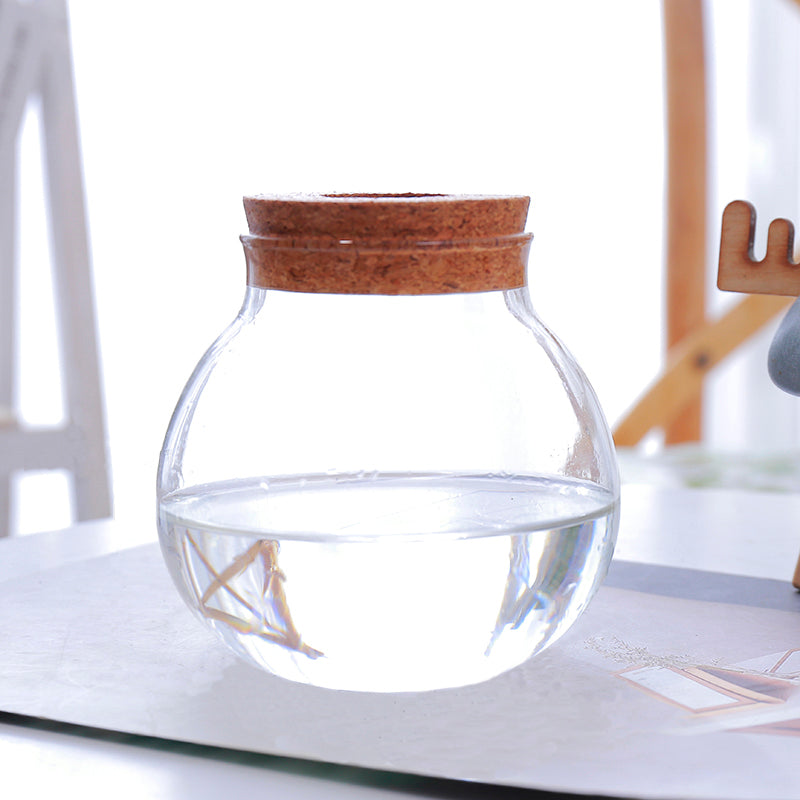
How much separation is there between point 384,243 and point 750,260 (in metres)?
0.21

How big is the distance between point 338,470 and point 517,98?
6.20 ft

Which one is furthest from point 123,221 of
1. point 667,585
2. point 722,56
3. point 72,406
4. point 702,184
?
point 667,585

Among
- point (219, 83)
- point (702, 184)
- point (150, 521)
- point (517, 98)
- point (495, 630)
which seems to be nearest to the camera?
point (495, 630)

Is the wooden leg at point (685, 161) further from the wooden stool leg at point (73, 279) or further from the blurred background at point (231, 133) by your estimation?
the wooden stool leg at point (73, 279)

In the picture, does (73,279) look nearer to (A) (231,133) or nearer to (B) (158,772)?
(A) (231,133)

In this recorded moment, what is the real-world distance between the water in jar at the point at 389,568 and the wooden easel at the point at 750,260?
15 centimetres

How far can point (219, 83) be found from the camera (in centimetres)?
200

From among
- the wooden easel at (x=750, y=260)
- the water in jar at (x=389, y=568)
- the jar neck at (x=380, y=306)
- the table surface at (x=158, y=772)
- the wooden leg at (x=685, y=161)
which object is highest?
the wooden leg at (x=685, y=161)

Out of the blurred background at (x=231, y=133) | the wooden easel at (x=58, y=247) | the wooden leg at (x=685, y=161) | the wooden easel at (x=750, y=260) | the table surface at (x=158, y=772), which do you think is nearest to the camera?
the table surface at (x=158, y=772)

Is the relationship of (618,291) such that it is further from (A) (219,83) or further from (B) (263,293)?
(B) (263,293)

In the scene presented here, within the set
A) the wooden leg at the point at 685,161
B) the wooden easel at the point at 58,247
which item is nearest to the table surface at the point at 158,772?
the wooden easel at the point at 58,247

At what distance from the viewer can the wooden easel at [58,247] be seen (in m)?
1.38

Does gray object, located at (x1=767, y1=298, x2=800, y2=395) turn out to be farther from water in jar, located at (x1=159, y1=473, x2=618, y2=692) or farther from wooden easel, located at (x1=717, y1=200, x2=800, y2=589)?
water in jar, located at (x1=159, y1=473, x2=618, y2=692)

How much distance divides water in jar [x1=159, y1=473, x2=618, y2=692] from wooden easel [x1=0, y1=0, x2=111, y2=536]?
1.02 metres
